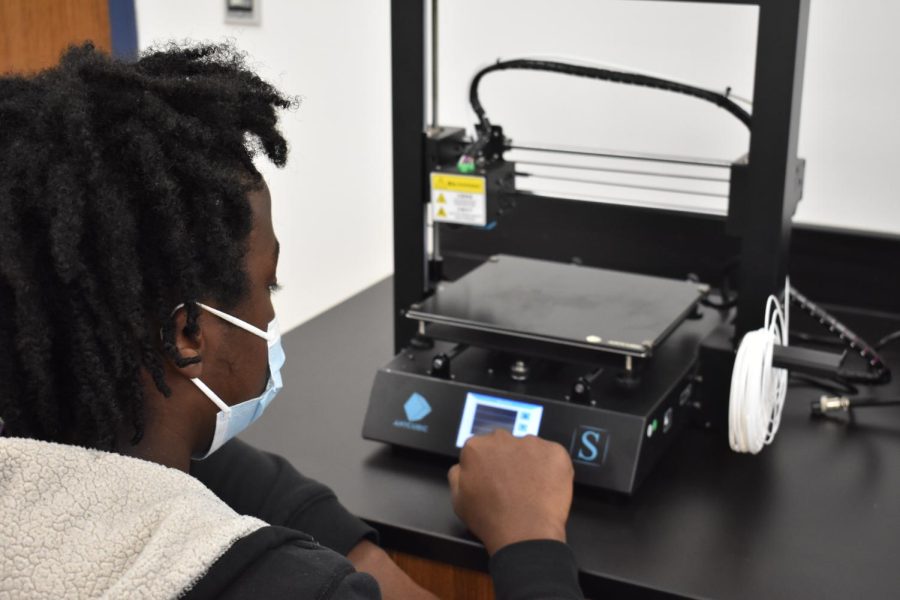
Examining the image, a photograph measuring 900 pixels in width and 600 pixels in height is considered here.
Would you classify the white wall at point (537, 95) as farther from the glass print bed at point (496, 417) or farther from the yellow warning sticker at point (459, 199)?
the glass print bed at point (496, 417)

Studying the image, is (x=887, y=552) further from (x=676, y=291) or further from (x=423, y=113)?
(x=423, y=113)

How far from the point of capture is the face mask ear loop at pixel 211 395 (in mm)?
880

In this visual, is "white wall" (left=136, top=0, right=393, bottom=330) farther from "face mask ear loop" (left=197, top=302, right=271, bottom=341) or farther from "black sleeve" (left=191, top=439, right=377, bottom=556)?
"face mask ear loop" (left=197, top=302, right=271, bottom=341)

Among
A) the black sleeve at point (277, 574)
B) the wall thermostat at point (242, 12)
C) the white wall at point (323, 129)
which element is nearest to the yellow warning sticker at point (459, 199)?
the black sleeve at point (277, 574)

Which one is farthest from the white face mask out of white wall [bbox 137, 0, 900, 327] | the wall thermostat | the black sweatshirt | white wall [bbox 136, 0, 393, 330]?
the wall thermostat

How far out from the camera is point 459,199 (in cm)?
130

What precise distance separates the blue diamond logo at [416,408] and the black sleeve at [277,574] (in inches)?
17.7

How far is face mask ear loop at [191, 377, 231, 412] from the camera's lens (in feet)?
2.89

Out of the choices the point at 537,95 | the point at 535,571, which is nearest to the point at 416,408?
the point at 535,571

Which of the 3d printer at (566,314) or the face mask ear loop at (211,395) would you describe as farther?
the 3d printer at (566,314)

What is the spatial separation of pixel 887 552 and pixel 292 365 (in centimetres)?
83

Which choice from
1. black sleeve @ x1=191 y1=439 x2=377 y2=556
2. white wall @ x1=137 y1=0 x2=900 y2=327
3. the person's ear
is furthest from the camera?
white wall @ x1=137 y1=0 x2=900 y2=327

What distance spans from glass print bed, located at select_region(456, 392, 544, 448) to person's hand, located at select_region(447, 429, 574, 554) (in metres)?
0.05

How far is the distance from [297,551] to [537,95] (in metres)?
1.35
